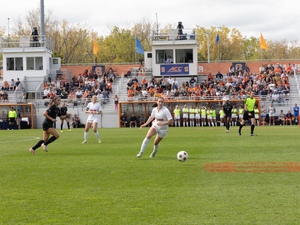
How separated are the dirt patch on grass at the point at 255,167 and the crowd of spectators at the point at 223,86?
117 feet

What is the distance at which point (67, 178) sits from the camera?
13898 mm

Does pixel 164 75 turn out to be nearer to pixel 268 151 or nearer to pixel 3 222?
pixel 268 151

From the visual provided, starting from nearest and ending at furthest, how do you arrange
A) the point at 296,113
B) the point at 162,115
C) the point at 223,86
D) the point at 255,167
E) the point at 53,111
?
1. the point at 255,167
2. the point at 162,115
3. the point at 53,111
4. the point at 296,113
5. the point at 223,86

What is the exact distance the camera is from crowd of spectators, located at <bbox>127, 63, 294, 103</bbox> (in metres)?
53.3

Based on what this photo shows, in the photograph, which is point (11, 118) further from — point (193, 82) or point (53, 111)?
point (53, 111)

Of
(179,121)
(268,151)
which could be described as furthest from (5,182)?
(179,121)

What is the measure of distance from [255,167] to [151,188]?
14.0 feet

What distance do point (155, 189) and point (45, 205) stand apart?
96.4 inches

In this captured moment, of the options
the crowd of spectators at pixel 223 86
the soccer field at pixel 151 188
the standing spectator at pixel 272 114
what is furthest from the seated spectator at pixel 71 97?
the soccer field at pixel 151 188

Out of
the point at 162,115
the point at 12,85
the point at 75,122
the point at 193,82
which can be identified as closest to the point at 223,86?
the point at 193,82

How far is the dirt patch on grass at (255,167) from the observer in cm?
1481

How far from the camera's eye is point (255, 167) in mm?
15508

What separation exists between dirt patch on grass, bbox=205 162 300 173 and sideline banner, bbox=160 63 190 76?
151 ft

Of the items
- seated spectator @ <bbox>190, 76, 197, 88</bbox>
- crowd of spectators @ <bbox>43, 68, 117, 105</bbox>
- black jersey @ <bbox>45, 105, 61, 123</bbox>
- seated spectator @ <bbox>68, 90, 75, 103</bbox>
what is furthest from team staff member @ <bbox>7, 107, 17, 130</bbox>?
black jersey @ <bbox>45, 105, 61, 123</bbox>
